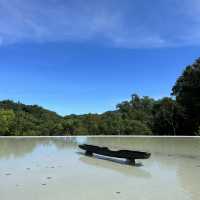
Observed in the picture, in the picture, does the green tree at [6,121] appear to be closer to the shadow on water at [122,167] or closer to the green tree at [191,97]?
the green tree at [191,97]

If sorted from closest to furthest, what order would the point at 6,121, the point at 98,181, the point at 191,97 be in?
the point at 98,181
the point at 6,121
the point at 191,97

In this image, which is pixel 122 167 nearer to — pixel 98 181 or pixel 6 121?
pixel 98 181

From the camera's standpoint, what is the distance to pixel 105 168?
821cm

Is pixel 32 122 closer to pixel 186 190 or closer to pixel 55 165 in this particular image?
pixel 55 165

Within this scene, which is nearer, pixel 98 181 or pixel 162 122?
pixel 98 181

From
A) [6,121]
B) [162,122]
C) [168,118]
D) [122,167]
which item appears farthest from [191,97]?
[122,167]

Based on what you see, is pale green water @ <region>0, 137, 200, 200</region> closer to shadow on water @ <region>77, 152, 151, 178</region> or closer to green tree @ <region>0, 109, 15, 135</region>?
shadow on water @ <region>77, 152, 151, 178</region>

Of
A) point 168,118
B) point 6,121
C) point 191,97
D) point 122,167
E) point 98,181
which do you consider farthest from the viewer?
point 191,97

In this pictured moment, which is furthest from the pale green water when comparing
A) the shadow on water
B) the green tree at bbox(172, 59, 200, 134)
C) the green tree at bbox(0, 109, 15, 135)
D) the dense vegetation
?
the green tree at bbox(172, 59, 200, 134)

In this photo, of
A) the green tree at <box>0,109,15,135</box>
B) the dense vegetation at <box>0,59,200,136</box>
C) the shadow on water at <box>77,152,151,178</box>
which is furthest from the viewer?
the dense vegetation at <box>0,59,200,136</box>

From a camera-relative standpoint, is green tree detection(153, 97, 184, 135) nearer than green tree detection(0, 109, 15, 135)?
No

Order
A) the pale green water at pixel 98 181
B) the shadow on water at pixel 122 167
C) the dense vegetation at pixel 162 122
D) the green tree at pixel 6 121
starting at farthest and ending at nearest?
the dense vegetation at pixel 162 122 < the green tree at pixel 6 121 < the shadow on water at pixel 122 167 < the pale green water at pixel 98 181

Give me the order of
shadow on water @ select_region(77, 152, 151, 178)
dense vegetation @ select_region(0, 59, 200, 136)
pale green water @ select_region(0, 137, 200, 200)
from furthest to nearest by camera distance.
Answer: dense vegetation @ select_region(0, 59, 200, 136)
shadow on water @ select_region(77, 152, 151, 178)
pale green water @ select_region(0, 137, 200, 200)

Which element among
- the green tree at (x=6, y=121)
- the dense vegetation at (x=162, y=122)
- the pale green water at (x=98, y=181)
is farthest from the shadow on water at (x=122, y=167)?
the dense vegetation at (x=162, y=122)
